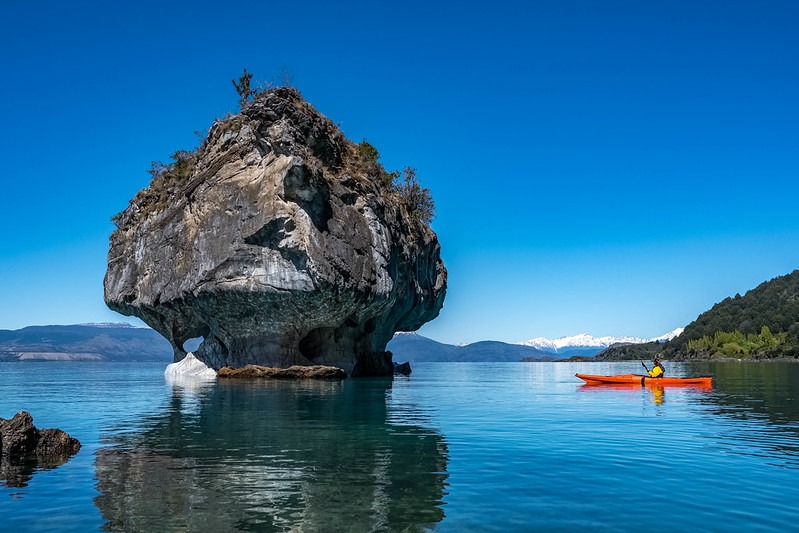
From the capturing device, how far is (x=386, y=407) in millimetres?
27953

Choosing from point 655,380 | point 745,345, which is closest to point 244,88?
point 655,380

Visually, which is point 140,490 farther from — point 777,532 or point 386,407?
point 386,407

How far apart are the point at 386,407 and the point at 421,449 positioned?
11.8 m

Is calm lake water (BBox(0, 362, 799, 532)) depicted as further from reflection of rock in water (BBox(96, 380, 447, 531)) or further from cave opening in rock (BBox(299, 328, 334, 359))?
cave opening in rock (BBox(299, 328, 334, 359))

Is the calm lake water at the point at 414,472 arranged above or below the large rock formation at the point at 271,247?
below

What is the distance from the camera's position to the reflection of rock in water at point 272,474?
980 cm

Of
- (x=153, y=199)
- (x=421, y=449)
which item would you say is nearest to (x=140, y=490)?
(x=421, y=449)

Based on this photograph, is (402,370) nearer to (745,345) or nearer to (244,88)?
(244,88)

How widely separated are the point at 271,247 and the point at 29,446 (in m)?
30.1

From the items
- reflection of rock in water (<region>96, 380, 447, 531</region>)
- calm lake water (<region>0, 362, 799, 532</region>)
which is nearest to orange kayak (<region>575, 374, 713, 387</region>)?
calm lake water (<region>0, 362, 799, 532</region>)

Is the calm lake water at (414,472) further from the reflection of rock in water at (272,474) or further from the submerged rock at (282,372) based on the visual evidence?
the submerged rock at (282,372)

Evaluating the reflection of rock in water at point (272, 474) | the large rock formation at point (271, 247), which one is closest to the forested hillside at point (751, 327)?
the large rock formation at point (271, 247)

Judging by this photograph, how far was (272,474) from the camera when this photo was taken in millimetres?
13117

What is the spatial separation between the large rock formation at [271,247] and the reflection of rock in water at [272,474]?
2142 cm
